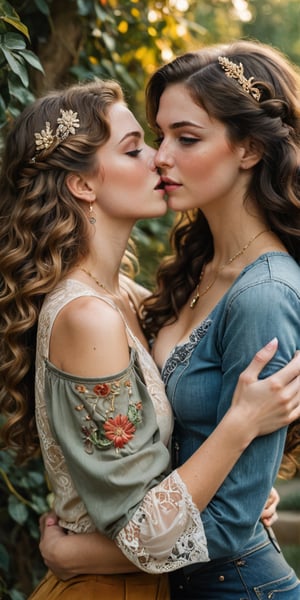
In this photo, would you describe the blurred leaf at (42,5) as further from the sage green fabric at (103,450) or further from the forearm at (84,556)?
the forearm at (84,556)

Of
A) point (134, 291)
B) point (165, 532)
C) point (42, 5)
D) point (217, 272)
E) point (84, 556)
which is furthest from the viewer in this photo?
point (134, 291)

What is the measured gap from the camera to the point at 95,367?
210 centimetres

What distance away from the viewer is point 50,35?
10.7 ft

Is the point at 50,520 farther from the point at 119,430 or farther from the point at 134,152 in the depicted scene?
the point at 134,152

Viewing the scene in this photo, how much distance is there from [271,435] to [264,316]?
0.30 meters

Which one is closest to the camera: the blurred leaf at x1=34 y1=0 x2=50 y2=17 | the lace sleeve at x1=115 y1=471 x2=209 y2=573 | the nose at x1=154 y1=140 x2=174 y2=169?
the lace sleeve at x1=115 y1=471 x2=209 y2=573

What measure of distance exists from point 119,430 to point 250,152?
945 millimetres

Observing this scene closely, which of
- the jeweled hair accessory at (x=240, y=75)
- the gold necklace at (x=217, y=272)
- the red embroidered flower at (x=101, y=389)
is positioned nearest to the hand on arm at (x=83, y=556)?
the red embroidered flower at (x=101, y=389)

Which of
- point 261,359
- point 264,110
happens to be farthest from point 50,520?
point 264,110

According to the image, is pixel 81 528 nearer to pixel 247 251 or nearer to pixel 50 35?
pixel 247 251

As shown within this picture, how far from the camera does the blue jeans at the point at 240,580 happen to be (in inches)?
90.2

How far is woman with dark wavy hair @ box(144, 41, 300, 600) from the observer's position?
2.13 metres

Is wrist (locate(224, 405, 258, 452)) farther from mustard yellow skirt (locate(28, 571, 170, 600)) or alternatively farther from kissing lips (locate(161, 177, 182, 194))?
kissing lips (locate(161, 177, 182, 194))

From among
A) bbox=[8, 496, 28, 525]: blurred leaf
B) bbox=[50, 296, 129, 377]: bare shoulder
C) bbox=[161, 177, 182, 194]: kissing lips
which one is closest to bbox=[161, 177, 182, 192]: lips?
bbox=[161, 177, 182, 194]: kissing lips
